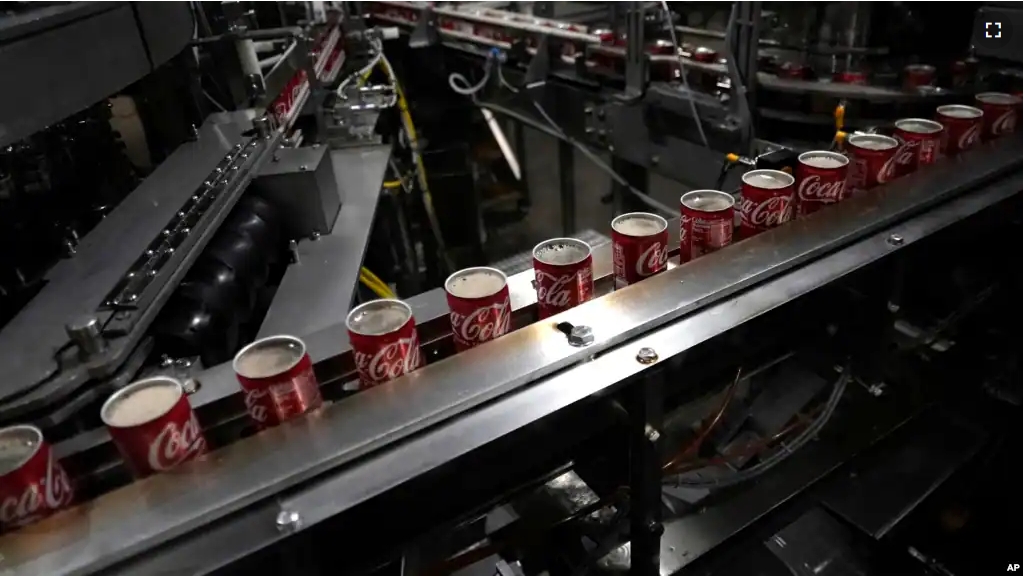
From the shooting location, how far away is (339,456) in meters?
0.76

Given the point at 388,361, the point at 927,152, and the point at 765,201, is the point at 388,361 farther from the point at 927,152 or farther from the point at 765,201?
the point at 927,152

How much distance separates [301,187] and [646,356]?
1.00 m

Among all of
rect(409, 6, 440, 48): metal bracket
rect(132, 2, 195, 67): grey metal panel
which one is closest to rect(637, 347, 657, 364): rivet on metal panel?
rect(132, 2, 195, 67): grey metal panel

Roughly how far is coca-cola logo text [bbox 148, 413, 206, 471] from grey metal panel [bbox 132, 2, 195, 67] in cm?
110

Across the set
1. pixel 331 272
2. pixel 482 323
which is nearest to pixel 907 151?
pixel 482 323

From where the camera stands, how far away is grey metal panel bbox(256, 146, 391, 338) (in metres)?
1.31

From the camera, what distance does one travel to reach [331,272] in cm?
148

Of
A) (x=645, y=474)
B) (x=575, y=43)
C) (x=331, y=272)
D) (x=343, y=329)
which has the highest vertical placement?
(x=575, y=43)

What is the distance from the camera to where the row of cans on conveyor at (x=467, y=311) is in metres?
0.73

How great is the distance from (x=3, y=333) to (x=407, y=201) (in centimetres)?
181

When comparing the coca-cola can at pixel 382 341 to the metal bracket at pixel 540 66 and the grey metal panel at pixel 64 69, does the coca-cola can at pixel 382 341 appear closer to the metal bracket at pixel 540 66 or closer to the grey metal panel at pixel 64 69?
the grey metal panel at pixel 64 69

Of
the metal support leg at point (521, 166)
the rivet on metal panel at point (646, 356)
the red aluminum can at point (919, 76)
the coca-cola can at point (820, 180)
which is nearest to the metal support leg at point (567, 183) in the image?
the metal support leg at point (521, 166)

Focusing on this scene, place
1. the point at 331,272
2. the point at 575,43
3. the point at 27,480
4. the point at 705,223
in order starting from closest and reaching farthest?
the point at 27,480
the point at 705,223
the point at 331,272
the point at 575,43

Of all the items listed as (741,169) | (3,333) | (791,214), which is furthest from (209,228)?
(741,169)
